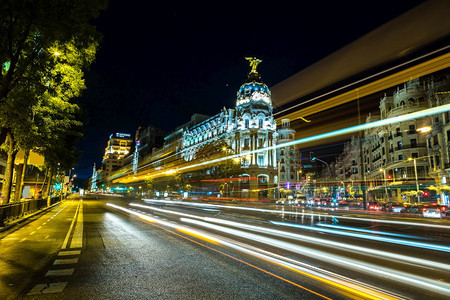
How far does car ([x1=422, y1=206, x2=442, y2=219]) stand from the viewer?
22.9 metres

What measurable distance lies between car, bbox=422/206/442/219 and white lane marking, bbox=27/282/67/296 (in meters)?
27.2

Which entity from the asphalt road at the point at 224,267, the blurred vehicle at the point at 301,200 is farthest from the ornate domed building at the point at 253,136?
the asphalt road at the point at 224,267

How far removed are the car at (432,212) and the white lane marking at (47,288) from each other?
2719 cm

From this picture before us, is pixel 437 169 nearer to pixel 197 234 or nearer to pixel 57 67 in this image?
pixel 197 234

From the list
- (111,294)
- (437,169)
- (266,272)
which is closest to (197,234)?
(266,272)

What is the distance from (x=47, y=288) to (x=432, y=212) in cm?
2784

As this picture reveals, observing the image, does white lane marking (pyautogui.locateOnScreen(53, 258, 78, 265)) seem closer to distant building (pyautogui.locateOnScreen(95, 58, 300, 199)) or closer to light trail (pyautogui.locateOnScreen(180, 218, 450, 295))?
light trail (pyautogui.locateOnScreen(180, 218, 450, 295))

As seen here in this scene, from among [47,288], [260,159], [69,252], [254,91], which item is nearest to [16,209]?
[69,252]

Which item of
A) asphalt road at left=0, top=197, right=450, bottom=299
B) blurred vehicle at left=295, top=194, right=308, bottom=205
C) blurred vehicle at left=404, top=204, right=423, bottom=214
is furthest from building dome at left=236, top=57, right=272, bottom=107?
asphalt road at left=0, top=197, right=450, bottom=299

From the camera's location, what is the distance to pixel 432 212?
23266 millimetres

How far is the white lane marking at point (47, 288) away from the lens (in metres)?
5.56

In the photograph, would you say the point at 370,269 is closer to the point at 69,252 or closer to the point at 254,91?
the point at 69,252

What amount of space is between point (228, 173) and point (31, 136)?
146ft

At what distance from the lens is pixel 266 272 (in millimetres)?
6887
